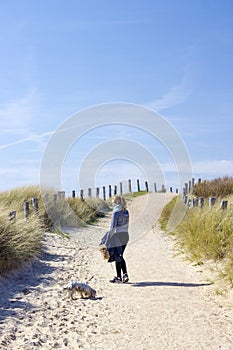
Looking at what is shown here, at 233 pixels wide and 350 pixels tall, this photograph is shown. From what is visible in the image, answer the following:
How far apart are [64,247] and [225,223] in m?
4.89

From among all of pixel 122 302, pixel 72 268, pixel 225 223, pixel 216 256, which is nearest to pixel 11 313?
pixel 122 302

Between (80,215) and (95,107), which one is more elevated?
(95,107)

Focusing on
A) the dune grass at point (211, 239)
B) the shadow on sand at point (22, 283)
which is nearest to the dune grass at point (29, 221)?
the shadow on sand at point (22, 283)

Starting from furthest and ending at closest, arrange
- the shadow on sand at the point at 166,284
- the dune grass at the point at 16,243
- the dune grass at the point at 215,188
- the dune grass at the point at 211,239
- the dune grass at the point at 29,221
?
the dune grass at the point at 215,188
the dune grass at the point at 211,239
the dune grass at the point at 29,221
the dune grass at the point at 16,243
the shadow on sand at the point at 166,284

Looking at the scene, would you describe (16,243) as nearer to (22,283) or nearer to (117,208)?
(22,283)

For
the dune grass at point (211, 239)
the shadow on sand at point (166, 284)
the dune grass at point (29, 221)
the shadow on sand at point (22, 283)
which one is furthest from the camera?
the dune grass at point (211, 239)

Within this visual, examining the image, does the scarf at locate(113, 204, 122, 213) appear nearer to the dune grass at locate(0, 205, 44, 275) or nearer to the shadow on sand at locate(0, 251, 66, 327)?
the shadow on sand at locate(0, 251, 66, 327)

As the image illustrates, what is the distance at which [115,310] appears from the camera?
271 inches

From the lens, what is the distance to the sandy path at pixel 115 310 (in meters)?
5.52

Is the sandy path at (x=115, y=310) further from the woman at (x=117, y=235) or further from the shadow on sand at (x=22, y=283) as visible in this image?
the woman at (x=117, y=235)

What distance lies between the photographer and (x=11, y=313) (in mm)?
6562

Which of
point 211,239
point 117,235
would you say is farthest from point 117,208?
point 211,239

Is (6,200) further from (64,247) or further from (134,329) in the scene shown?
(134,329)

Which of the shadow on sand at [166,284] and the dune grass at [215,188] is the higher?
the dune grass at [215,188]
